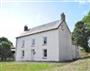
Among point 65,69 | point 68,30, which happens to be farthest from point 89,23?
point 65,69

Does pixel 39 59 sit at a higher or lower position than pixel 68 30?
lower

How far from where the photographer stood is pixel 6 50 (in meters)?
53.8

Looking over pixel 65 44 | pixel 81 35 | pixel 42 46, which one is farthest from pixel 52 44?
pixel 81 35

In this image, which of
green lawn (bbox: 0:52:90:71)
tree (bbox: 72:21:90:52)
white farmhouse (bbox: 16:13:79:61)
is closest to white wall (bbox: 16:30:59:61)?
white farmhouse (bbox: 16:13:79:61)

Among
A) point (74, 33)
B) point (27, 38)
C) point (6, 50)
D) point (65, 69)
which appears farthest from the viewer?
point (6, 50)

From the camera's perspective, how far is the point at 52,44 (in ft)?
121

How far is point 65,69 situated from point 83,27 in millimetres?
23420

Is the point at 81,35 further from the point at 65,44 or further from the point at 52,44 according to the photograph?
the point at 52,44

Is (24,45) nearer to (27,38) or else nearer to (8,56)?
(27,38)

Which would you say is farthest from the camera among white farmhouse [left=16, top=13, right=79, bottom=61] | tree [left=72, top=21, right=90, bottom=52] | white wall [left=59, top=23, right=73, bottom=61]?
tree [left=72, top=21, right=90, bottom=52]

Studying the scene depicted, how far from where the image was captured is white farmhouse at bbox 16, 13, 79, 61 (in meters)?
36.4

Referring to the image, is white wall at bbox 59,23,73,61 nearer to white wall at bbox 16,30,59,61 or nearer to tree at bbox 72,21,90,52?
white wall at bbox 16,30,59,61

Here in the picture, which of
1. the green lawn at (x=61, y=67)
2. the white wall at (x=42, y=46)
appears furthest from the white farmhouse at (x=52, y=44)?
the green lawn at (x=61, y=67)

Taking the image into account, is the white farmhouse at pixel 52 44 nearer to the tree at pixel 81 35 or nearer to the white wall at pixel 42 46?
the white wall at pixel 42 46
